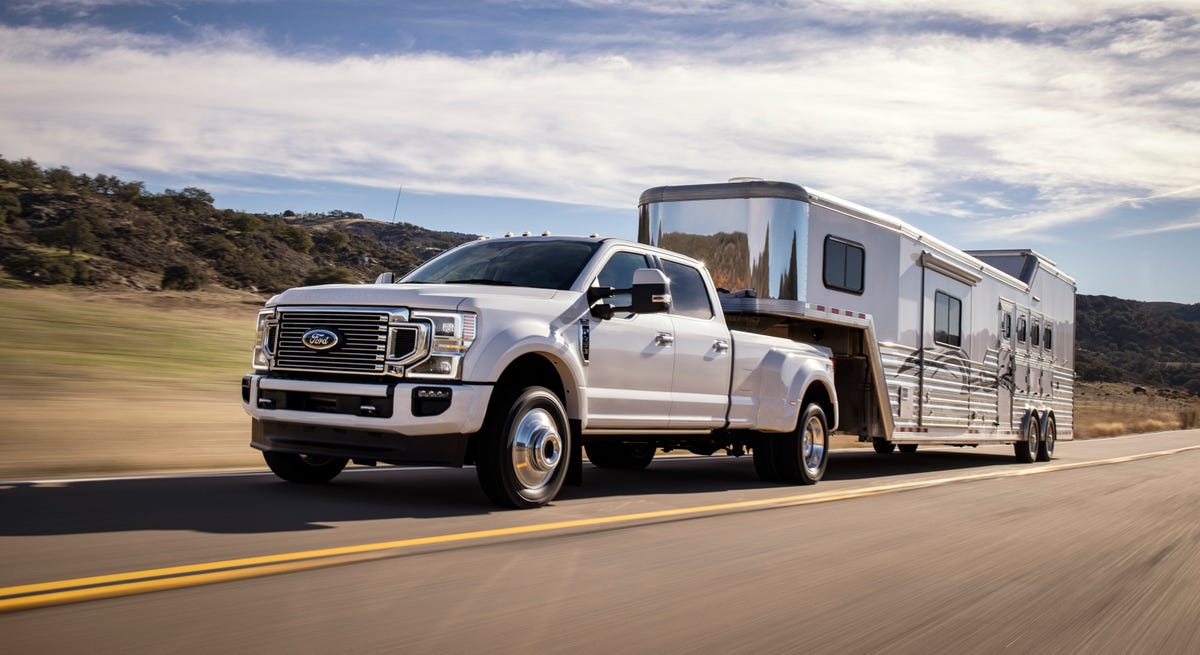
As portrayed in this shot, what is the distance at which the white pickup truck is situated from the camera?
292 inches

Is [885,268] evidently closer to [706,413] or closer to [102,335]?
[706,413]

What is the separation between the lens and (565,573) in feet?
18.9

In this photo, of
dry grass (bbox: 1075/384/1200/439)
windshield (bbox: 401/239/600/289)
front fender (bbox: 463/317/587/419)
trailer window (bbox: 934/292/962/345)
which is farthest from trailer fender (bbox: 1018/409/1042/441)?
dry grass (bbox: 1075/384/1200/439)

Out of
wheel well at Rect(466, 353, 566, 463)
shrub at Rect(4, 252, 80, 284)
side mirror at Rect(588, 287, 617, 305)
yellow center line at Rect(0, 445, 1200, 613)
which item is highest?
shrub at Rect(4, 252, 80, 284)

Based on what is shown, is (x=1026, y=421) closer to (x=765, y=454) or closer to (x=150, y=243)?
(x=765, y=454)

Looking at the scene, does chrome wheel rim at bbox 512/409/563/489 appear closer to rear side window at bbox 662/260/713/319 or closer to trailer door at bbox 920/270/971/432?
rear side window at bbox 662/260/713/319

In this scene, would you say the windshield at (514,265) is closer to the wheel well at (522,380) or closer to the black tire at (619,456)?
the wheel well at (522,380)

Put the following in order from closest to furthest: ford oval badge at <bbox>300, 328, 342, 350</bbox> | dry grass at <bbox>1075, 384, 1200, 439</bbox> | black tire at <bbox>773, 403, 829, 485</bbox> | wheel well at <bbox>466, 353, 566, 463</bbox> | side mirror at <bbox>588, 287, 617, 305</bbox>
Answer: ford oval badge at <bbox>300, 328, 342, 350</bbox> < wheel well at <bbox>466, 353, 566, 463</bbox> < side mirror at <bbox>588, 287, 617, 305</bbox> < black tire at <bbox>773, 403, 829, 485</bbox> < dry grass at <bbox>1075, 384, 1200, 439</bbox>

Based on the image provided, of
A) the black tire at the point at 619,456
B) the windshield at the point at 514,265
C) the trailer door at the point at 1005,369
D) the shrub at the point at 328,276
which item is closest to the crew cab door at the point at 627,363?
the windshield at the point at 514,265

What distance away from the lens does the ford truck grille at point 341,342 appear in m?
7.50

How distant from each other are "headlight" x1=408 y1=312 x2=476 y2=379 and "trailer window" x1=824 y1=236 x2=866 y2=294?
6.16 m

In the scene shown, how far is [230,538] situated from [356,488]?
8.98 feet

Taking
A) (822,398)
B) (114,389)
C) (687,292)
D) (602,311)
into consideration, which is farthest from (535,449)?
(114,389)

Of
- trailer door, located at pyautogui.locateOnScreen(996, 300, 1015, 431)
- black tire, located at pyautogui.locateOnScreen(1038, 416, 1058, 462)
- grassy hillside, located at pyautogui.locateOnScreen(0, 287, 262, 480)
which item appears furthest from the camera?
black tire, located at pyautogui.locateOnScreen(1038, 416, 1058, 462)
